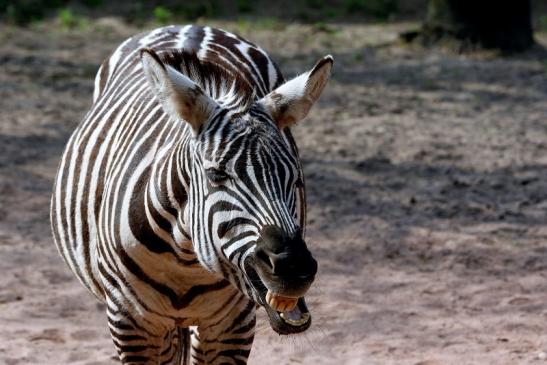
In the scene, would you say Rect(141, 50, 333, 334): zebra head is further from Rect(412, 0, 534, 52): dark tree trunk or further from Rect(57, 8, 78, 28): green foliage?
Rect(57, 8, 78, 28): green foliage

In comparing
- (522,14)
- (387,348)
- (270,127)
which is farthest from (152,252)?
(522,14)

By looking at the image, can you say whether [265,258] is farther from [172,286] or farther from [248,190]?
[172,286]

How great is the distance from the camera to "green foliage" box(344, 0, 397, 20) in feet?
50.3

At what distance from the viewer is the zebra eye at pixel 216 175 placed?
3482mm

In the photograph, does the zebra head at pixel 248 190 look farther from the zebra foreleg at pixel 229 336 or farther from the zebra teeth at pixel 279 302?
the zebra foreleg at pixel 229 336

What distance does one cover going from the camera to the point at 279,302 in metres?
3.38

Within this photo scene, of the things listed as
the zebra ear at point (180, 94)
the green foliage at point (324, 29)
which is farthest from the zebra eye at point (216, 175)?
the green foliage at point (324, 29)

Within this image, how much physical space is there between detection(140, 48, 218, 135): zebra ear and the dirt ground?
2388mm

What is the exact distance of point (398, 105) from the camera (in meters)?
10.8

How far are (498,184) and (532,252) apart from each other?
4.34 ft

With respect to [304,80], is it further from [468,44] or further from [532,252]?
[468,44]

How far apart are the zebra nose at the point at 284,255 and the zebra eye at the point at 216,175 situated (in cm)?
25

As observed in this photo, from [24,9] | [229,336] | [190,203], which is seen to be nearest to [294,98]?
[190,203]

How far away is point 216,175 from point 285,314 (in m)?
0.51
